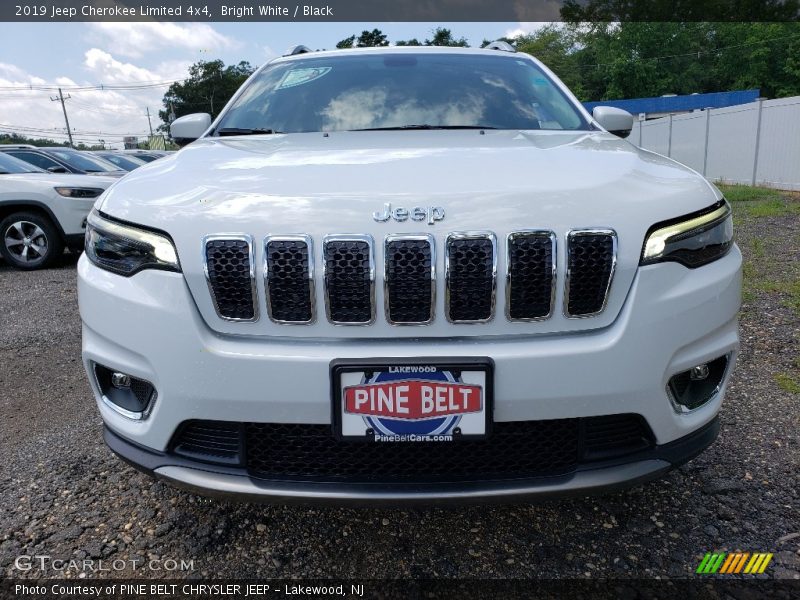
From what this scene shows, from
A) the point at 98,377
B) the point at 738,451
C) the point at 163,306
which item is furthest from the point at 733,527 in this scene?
the point at 98,377

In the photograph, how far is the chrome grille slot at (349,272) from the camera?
1.59m

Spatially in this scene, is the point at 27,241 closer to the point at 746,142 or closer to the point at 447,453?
the point at 447,453

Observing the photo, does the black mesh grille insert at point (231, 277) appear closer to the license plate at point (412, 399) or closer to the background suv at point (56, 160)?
the license plate at point (412, 399)

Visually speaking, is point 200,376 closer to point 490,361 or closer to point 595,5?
point 490,361

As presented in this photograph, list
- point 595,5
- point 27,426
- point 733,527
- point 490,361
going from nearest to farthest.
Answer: point 490,361 → point 733,527 → point 27,426 → point 595,5

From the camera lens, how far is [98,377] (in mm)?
1897

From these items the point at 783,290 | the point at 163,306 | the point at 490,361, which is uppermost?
the point at 163,306

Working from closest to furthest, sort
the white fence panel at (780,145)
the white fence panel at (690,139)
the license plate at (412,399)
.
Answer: the license plate at (412,399)
the white fence panel at (780,145)
the white fence panel at (690,139)

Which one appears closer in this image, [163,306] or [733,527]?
[163,306]

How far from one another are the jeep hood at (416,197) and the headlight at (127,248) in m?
0.03

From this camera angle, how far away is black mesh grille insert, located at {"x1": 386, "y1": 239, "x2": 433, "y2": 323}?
1594 mm

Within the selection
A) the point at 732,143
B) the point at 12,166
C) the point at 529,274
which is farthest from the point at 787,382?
the point at 732,143

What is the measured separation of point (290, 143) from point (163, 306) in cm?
94

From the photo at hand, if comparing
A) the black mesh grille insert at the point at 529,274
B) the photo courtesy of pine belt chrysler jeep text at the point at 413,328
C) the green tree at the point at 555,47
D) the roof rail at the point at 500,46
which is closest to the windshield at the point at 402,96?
the roof rail at the point at 500,46
